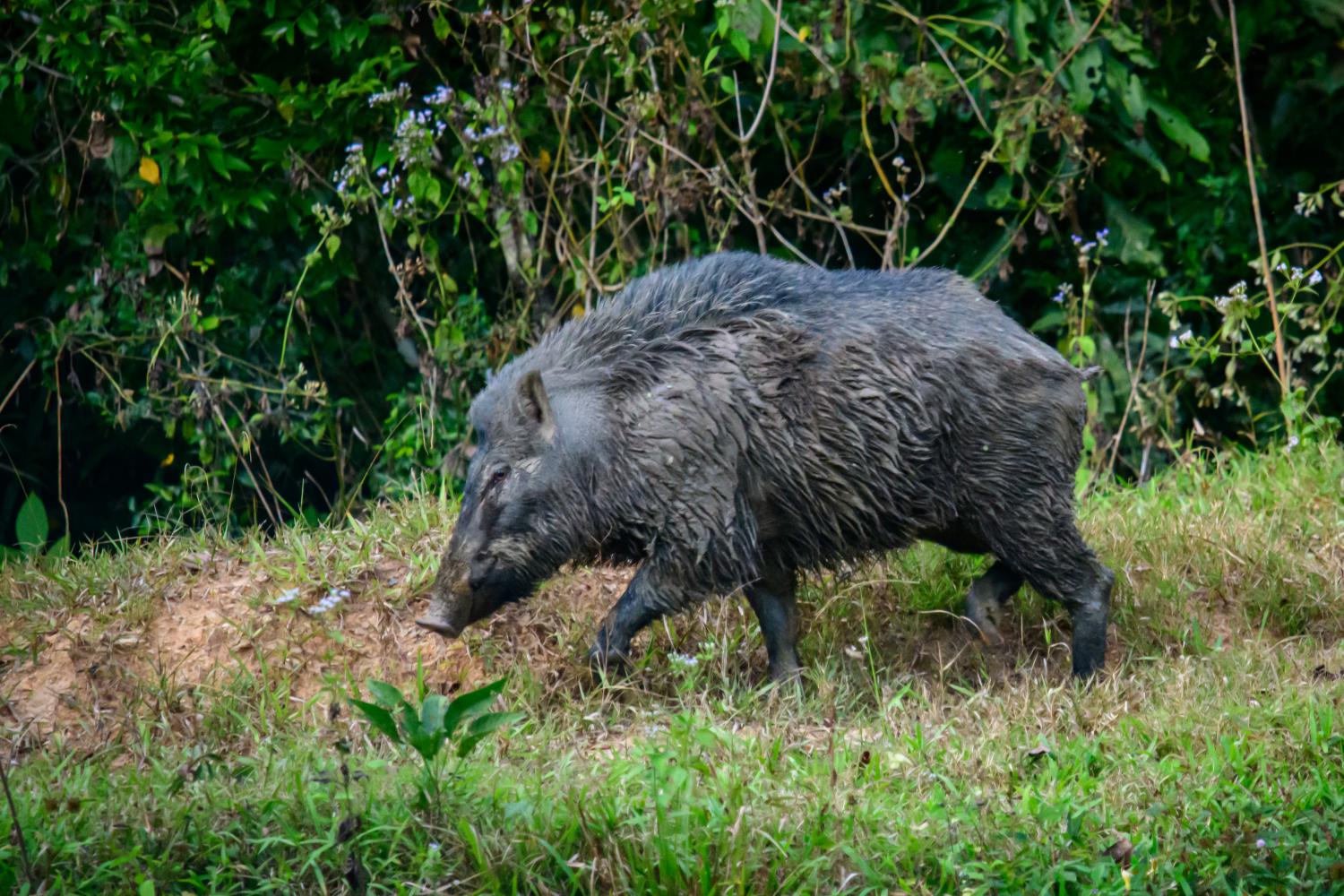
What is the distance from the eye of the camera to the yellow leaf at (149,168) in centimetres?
701

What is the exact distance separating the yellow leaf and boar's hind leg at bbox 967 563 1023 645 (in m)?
3.94

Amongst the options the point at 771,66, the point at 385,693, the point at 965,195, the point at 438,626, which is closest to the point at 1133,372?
the point at 965,195

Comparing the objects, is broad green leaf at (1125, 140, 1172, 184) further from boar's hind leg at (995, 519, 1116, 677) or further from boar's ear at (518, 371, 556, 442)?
boar's ear at (518, 371, 556, 442)

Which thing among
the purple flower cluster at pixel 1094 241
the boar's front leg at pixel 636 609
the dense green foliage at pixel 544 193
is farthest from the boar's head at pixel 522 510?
the purple flower cluster at pixel 1094 241

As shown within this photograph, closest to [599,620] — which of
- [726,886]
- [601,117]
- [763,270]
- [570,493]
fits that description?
[570,493]

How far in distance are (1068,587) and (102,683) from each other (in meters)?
3.11

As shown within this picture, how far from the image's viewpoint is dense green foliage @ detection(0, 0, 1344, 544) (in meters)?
7.00

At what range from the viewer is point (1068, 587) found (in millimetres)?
5254

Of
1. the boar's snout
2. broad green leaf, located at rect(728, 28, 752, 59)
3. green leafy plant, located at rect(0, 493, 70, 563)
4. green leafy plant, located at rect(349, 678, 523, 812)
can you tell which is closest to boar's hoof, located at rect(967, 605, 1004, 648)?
the boar's snout

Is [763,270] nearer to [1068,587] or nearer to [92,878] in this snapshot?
[1068,587]

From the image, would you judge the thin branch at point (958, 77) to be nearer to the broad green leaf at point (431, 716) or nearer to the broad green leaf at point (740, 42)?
the broad green leaf at point (740, 42)

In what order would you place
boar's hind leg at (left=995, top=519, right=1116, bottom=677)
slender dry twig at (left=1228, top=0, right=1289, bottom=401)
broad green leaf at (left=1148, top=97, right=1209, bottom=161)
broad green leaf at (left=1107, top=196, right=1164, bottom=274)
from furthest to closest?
broad green leaf at (left=1107, top=196, right=1164, bottom=274) < broad green leaf at (left=1148, top=97, right=1209, bottom=161) < slender dry twig at (left=1228, top=0, right=1289, bottom=401) < boar's hind leg at (left=995, top=519, right=1116, bottom=677)

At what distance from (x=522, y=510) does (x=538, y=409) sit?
0.31m

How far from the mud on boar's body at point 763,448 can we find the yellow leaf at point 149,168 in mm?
2603
